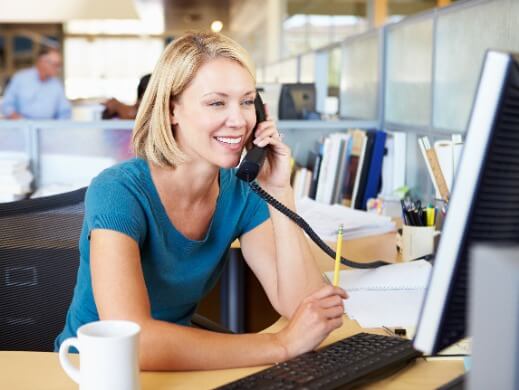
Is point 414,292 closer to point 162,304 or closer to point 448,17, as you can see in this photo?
point 162,304

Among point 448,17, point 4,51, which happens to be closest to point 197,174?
point 448,17

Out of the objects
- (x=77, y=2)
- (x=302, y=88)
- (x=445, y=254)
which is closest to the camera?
(x=445, y=254)

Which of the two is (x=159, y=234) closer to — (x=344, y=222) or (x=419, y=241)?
(x=419, y=241)

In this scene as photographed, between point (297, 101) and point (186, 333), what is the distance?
255 centimetres

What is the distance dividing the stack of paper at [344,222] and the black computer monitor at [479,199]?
127cm

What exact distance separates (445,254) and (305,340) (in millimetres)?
424

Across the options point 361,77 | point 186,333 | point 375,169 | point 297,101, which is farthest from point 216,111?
point 297,101

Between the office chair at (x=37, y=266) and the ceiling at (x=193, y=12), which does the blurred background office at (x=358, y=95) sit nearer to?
the office chair at (x=37, y=266)

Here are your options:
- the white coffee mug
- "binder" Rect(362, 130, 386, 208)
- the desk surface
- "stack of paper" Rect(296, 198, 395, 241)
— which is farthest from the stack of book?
the white coffee mug

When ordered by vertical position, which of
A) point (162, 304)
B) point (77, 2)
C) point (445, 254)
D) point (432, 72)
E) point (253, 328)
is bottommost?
point (253, 328)

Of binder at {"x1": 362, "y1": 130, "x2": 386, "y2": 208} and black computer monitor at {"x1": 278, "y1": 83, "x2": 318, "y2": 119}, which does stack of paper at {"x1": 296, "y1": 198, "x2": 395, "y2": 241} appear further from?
black computer monitor at {"x1": 278, "y1": 83, "x2": 318, "y2": 119}

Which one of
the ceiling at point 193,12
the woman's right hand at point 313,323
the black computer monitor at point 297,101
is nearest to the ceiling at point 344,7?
the ceiling at point 193,12

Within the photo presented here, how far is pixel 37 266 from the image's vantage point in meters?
1.54

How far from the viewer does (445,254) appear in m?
0.69
